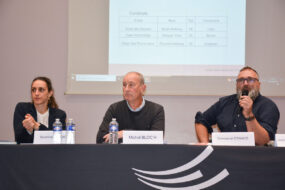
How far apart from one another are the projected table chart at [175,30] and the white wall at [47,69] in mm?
725

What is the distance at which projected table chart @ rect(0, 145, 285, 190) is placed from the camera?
2082 mm

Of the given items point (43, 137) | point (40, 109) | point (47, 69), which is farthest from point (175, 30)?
point (43, 137)

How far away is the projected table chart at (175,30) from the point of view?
4.22 m

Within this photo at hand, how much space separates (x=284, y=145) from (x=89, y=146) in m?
1.34

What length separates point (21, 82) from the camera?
441 cm

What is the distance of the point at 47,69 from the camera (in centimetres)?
439

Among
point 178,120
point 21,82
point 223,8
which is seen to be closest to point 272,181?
point 178,120

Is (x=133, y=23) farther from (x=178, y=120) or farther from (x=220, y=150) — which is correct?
(x=220, y=150)

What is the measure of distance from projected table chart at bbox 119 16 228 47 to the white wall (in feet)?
2.38

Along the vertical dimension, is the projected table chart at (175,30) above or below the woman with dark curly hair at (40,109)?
above

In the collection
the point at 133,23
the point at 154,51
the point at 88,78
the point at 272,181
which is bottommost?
the point at 272,181

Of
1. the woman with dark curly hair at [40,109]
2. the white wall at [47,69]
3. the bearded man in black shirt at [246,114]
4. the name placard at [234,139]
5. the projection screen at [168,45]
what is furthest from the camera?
the white wall at [47,69]

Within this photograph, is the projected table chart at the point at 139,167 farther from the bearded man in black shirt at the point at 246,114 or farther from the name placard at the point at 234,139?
the bearded man in black shirt at the point at 246,114

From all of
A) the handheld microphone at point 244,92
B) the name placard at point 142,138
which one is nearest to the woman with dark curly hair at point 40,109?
the name placard at point 142,138
